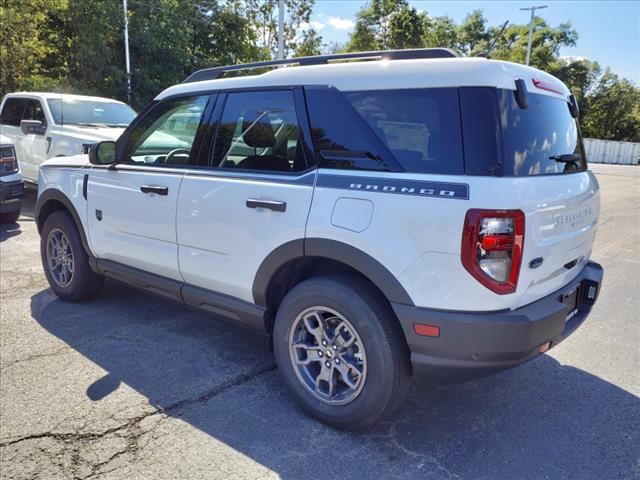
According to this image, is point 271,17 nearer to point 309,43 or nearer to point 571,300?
point 309,43

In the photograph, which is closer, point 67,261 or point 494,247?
point 494,247

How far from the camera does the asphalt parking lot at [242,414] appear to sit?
8.31 feet

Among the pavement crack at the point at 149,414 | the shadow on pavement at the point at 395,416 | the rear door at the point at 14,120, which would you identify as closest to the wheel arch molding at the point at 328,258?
the pavement crack at the point at 149,414

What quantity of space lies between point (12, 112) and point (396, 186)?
9.41m

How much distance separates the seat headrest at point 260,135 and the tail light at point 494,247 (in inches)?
54.8

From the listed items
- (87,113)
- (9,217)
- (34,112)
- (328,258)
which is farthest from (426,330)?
(34,112)

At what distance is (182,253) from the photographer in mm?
3500

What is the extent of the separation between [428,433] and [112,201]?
2.88 meters

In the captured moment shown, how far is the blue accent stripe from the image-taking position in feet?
7.55

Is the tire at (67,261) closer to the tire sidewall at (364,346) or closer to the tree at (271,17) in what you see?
the tire sidewall at (364,346)

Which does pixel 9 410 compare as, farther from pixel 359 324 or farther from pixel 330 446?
pixel 359 324

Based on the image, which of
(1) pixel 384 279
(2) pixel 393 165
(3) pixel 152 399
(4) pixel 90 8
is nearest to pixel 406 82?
(2) pixel 393 165

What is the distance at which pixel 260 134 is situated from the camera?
10.5 feet

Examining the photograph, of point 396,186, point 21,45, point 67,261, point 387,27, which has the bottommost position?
point 67,261
